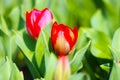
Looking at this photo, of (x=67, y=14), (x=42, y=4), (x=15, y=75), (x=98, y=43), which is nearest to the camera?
(x=15, y=75)

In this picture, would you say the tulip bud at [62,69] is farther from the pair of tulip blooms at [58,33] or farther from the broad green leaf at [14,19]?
the broad green leaf at [14,19]

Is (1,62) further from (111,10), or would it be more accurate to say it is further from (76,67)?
(111,10)

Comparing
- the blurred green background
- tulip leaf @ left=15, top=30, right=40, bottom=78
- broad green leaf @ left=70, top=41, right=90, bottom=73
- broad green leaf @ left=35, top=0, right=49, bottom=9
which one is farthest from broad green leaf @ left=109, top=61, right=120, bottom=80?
broad green leaf @ left=35, top=0, right=49, bottom=9

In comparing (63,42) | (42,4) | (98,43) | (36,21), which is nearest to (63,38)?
(63,42)

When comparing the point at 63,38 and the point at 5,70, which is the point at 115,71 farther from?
the point at 5,70

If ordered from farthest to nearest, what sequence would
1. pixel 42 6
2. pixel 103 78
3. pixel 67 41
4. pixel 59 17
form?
pixel 59 17, pixel 42 6, pixel 103 78, pixel 67 41

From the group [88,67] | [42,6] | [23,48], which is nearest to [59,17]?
[42,6]

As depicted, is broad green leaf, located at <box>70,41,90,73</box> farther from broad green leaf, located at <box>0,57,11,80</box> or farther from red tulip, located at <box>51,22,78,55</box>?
broad green leaf, located at <box>0,57,11,80</box>
